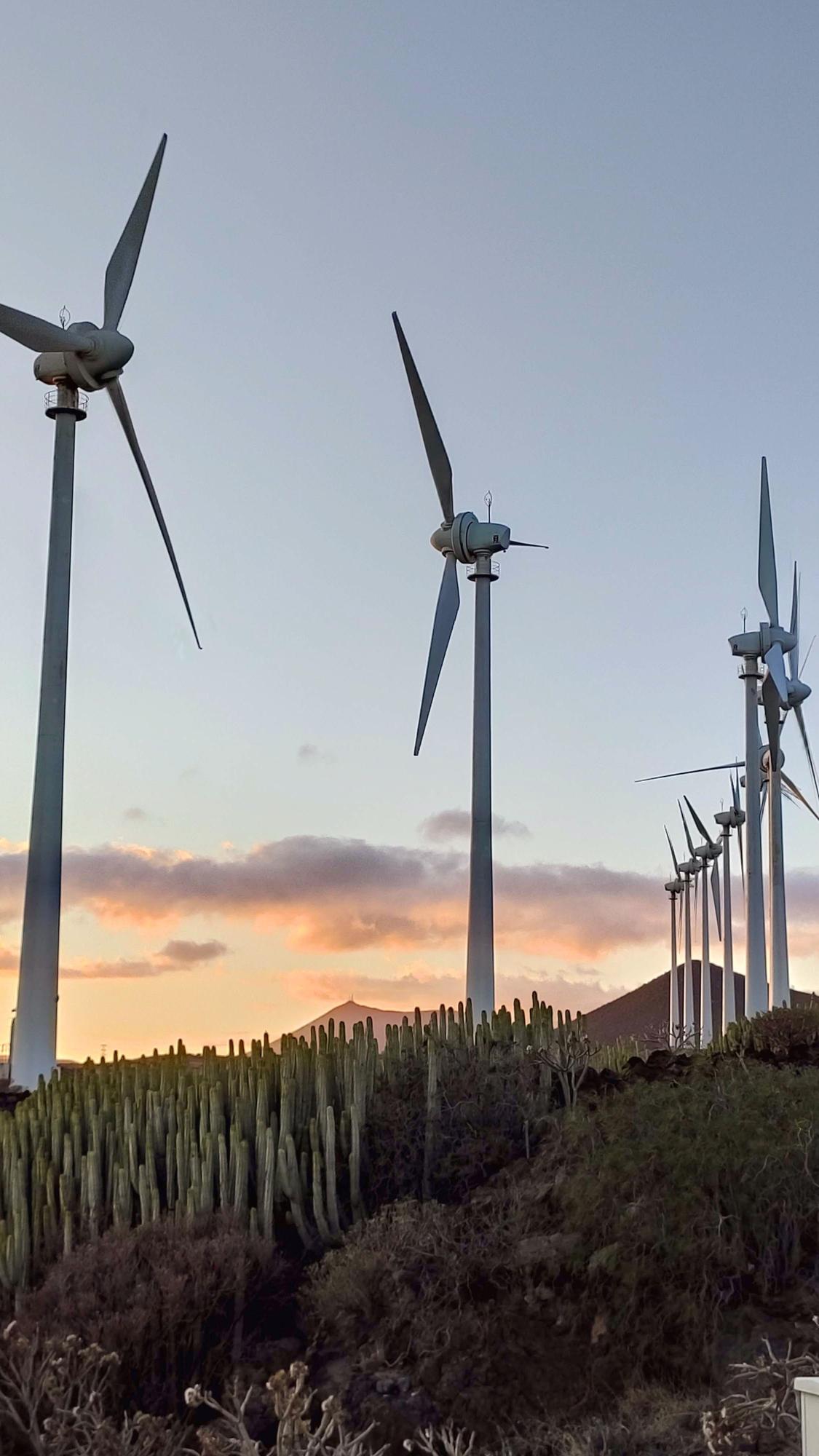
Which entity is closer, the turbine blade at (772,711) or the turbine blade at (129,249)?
the turbine blade at (129,249)

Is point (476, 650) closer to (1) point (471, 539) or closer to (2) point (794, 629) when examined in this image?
(1) point (471, 539)

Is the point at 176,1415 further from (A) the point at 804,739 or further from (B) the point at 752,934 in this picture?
(A) the point at 804,739

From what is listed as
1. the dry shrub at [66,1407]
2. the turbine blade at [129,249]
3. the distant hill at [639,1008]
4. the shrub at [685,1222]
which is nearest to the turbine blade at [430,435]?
the turbine blade at [129,249]

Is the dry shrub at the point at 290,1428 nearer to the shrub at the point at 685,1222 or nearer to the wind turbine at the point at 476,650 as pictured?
the shrub at the point at 685,1222

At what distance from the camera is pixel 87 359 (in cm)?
A: 3061

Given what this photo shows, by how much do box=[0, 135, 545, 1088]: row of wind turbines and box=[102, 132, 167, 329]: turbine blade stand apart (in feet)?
0.08

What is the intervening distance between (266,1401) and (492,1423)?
1655mm

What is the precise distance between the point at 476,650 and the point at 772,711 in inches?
660

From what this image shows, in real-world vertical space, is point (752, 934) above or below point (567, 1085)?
above

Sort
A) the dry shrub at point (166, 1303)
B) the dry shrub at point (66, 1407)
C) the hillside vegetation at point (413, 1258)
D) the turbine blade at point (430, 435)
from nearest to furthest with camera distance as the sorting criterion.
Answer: the dry shrub at point (66, 1407), the hillside vegetation at point (413, 1258), the dry shrub at point (166, 1303), the turbine blade at point (430, 435)

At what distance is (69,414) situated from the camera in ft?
99.4

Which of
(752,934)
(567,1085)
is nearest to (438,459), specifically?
(752,934)

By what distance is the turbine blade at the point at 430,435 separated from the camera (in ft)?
114

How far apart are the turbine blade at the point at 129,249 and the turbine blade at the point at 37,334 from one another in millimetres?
2087
